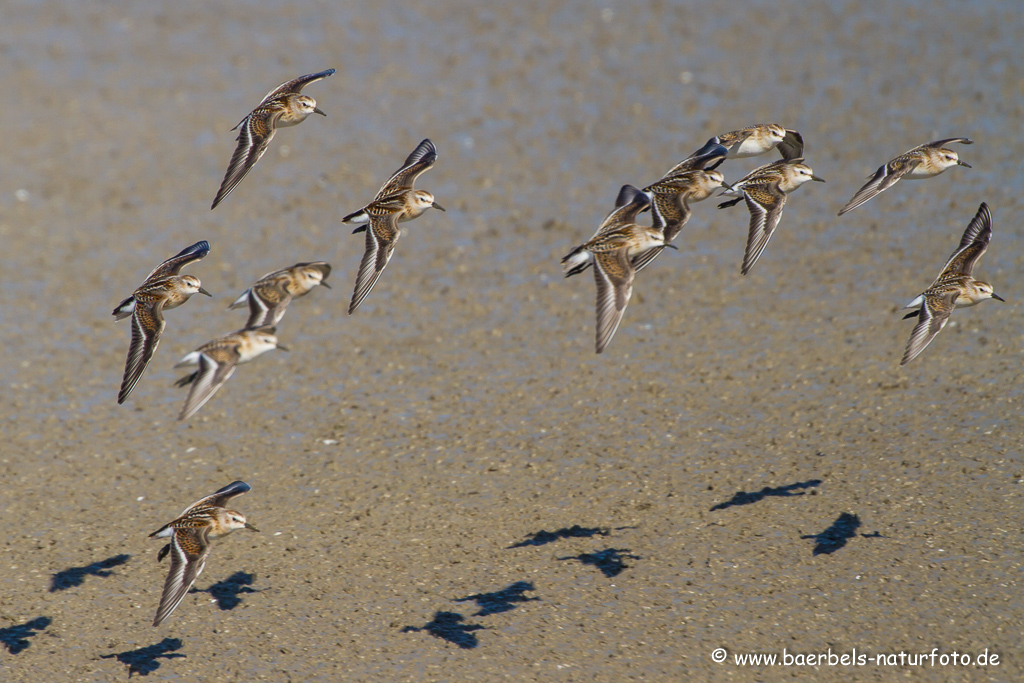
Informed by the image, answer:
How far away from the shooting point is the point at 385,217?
11.4 metres

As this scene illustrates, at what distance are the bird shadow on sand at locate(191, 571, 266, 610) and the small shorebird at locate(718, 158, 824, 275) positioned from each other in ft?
18.6

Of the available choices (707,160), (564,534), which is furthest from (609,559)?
(707,160)

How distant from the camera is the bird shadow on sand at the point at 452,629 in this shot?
11367mm

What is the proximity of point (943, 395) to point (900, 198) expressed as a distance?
5.46m

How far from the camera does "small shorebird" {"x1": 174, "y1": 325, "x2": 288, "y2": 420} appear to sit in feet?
32.4

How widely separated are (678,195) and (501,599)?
425 centimetres

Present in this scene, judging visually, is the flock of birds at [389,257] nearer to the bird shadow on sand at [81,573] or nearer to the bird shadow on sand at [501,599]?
the bird shadow on sand at [81,573]

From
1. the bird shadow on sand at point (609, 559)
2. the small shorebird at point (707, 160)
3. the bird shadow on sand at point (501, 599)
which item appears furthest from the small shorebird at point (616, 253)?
the bird shadow on sand at point (501, 599)

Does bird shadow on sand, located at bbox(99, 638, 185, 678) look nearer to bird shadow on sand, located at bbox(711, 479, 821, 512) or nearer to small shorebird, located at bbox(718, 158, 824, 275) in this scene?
bird shadow on sand, located at bbox(711, 479, 821, 512)

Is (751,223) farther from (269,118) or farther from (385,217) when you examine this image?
(269,118)

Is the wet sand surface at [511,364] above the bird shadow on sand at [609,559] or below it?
above

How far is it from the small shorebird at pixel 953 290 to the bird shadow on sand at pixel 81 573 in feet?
26.0

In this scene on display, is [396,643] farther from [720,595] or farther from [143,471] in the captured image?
[143,471]

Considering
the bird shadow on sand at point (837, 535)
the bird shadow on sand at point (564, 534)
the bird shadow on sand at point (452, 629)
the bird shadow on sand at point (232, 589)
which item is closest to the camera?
the bird shadow on sand at point (452, 629)
